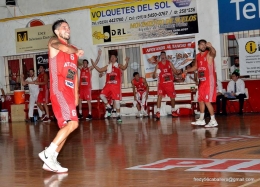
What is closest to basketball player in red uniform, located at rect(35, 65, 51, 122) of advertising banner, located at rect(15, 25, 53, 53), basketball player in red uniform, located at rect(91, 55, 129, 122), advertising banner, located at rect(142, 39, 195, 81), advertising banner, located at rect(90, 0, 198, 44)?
advertising banner, located at rect(15, 25, 53, 53)

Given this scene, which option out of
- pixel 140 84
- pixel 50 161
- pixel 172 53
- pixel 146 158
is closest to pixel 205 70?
pixel 146 158

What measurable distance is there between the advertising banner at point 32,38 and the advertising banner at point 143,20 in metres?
2.33

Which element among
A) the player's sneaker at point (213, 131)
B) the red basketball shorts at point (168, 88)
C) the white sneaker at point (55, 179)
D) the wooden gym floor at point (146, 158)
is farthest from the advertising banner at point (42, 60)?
the white sneaker at point (55, 179)

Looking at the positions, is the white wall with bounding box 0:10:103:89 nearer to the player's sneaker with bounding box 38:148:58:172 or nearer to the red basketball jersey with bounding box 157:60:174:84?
the red basketball jersey with bounding box 157:60:174:84

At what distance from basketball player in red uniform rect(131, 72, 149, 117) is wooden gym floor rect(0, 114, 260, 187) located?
5704 mm

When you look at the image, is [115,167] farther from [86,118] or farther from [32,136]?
[86,118]

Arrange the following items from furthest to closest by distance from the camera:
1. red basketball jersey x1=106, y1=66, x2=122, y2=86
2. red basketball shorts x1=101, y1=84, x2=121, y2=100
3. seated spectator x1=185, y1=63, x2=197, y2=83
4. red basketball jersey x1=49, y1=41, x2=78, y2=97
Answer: seated spectator x1=185, y1=63, x2=197, y2=83, red basketball jersey x1=106, y1=66, x2=122, y2=86, red basketball shorts x1=101, y1=84, x2=121, y2=100, red basketball jersey x1=49, y1=41, x2=78, y2=97

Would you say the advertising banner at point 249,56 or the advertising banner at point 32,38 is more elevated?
the advertising banner at point 32,38

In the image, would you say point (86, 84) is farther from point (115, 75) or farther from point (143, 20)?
point (143, 20)

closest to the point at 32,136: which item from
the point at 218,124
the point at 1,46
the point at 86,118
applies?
the point at 218,124

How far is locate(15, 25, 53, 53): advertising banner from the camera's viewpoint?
23381 mm

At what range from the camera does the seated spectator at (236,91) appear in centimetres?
1864

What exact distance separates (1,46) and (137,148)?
15.2 m

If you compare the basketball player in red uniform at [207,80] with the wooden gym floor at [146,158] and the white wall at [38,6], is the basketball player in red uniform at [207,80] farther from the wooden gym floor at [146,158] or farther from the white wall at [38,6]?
the white wall at [38,6]
